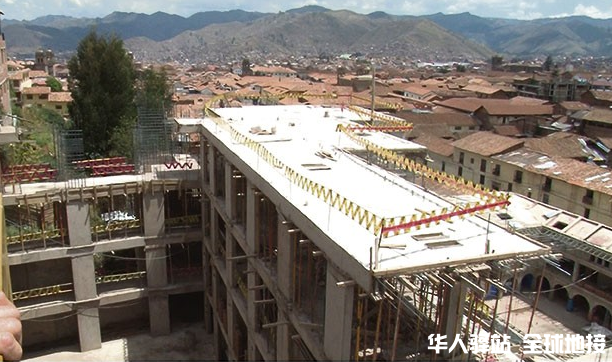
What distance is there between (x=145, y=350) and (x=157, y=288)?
123 inches

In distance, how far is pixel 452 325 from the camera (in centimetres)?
1095

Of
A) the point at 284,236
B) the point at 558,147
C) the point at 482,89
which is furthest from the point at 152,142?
the point at 482,89

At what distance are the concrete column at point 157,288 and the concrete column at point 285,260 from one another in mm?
13376

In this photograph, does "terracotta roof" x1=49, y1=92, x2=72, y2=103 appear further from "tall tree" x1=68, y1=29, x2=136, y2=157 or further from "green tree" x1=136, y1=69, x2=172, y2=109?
"tall tree" x1=68, y1=29, x2=136, y2=157

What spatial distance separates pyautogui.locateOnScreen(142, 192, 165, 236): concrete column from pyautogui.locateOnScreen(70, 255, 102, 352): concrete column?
10.1ft

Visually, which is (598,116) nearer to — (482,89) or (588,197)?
(588,197)

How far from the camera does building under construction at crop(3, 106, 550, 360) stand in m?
10.9

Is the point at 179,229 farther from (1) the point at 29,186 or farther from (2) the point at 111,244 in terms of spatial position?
(1) the point at 29,186

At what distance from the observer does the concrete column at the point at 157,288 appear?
87.5ft

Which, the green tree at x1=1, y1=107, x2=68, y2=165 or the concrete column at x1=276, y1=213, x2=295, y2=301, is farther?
the green tree at x1=1, y1=107, x2=68, y2=165

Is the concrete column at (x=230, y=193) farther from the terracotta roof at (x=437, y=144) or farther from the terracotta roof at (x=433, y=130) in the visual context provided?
the terracotta roof at (x=433, y=130)

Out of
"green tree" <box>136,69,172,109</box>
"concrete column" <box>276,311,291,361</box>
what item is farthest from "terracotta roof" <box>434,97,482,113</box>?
"concrete column" <box>276,311,291,361</box>

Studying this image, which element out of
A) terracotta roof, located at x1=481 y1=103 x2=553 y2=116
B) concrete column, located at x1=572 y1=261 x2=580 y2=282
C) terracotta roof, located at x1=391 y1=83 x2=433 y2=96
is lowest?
concrete column, located at x1=572 y1=261 x2=580 y2=282

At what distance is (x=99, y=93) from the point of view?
3844 cm
